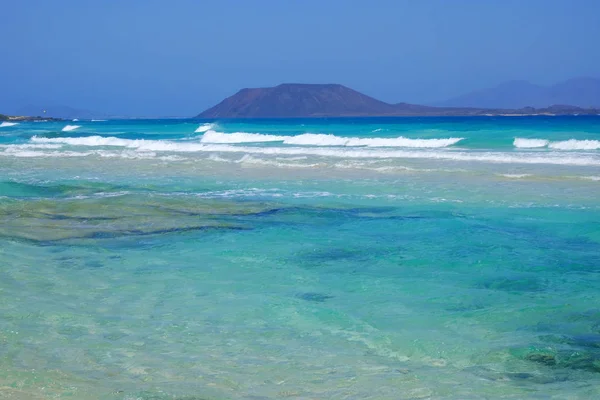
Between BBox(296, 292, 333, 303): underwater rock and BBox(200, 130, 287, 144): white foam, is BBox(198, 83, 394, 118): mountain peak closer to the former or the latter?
BBox(200, 130, 287, 144): white foam

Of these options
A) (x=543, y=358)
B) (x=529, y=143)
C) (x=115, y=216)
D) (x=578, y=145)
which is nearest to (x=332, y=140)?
(x=529, y=143)

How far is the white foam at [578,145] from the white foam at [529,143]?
796 millimetres

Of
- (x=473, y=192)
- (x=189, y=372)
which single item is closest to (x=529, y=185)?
(x=473, y=192)

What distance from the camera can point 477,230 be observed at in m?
10.0

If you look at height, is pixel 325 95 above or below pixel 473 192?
above

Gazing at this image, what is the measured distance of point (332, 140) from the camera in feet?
134

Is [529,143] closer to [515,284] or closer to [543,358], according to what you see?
[515,284]

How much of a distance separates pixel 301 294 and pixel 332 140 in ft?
113

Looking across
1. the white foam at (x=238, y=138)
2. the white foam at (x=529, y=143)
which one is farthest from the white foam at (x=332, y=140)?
the white foam at (x=529, y=143)

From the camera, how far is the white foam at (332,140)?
3684 cm

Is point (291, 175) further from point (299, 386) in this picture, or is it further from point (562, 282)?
Answer: point (299, 386)

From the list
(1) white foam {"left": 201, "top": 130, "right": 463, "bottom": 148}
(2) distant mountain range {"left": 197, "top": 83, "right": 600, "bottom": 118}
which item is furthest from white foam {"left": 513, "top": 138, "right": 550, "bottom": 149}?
(2) distant mountain range {"left": 197, "top": 83, "right": 600, "bottom": 118}

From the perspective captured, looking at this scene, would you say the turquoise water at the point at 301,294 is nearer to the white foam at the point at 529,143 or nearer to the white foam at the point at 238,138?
the white foam at the point at 529,143

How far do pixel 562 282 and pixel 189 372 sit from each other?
4140 mm
